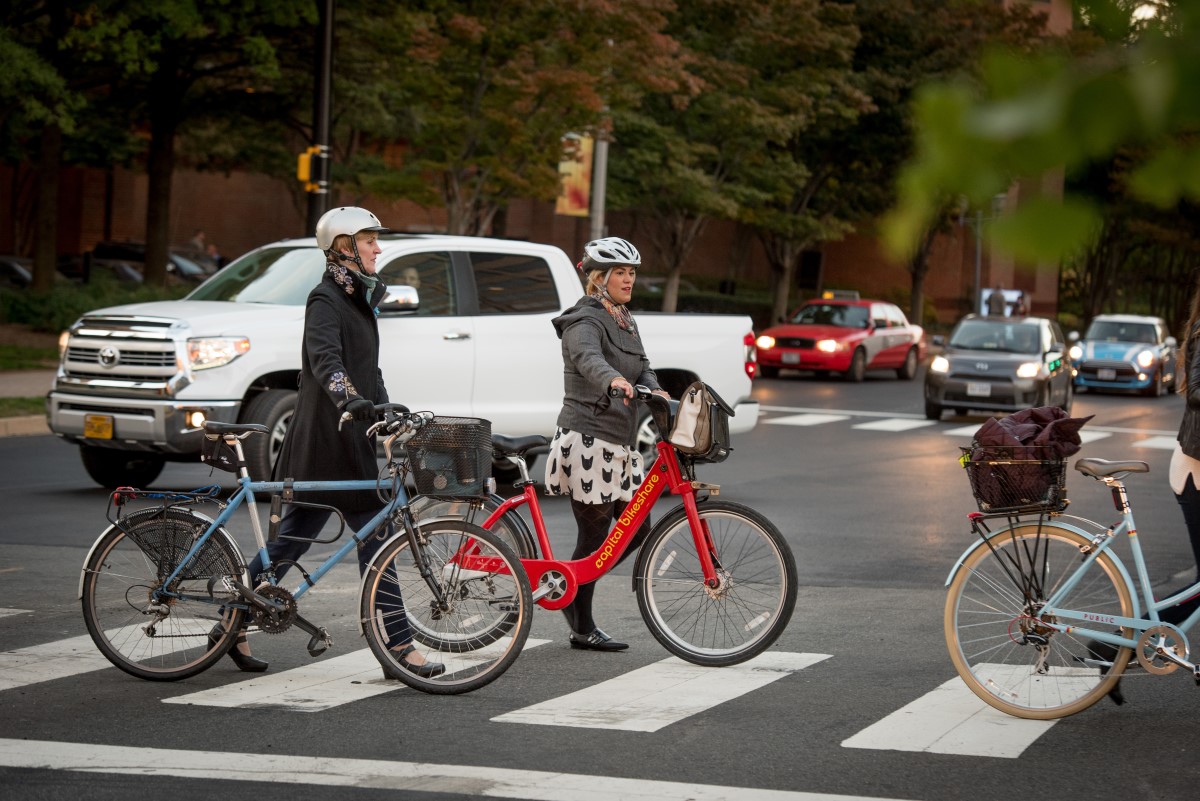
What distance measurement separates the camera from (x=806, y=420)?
23.5 m

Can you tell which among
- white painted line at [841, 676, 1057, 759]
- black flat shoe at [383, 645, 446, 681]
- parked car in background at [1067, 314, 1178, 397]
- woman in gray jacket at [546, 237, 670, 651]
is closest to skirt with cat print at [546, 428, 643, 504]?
woman in gray jacket at [546, 237, 670, 651]

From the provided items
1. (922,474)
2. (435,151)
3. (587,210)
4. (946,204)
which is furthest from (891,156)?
(946,204)

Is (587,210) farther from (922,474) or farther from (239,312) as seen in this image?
(239,312)

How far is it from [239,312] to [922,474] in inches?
290

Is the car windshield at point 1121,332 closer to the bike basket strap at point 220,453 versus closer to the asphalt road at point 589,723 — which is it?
the asphalt road at point 589,723

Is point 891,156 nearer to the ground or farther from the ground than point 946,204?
farther from the ground

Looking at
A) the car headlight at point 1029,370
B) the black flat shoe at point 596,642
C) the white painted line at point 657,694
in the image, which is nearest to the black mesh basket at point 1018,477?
the white painted line at point 657,694

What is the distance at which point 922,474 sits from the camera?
16750 mm

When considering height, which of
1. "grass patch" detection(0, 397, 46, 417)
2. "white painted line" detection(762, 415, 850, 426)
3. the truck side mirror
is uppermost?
the truck side mirror

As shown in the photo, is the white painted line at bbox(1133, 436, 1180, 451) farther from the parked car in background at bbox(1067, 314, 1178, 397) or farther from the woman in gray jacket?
the woman in gray jacket

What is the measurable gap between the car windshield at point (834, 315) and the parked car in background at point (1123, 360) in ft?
14.3

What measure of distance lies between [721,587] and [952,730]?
1.31 m

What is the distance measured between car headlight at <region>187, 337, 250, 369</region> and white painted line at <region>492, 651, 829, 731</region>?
19.2 ft

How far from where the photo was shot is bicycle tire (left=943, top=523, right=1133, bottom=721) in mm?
6137
